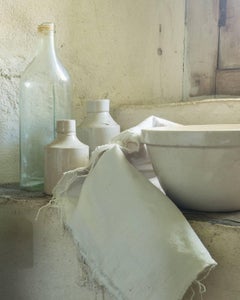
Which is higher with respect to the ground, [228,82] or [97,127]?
[228,82]

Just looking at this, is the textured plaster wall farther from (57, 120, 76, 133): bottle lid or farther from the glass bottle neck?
(57, 120, 76, 133): bottle lid

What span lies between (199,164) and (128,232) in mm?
155

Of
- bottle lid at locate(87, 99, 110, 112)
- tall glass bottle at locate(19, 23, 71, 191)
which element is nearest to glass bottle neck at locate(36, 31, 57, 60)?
tall glass bottle at locate(19, 23, 71, 191)

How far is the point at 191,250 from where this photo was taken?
0.60 metres

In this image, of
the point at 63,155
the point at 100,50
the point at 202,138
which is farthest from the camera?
the point at 100,50

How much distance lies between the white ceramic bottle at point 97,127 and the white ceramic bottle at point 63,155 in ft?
0.30

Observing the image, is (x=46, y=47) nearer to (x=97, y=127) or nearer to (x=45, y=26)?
(x=45, y=26)

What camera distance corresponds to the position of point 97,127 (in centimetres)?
94

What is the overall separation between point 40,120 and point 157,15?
0.50 meters

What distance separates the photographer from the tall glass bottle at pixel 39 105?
0.95 meters

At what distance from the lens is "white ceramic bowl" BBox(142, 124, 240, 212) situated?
649mm

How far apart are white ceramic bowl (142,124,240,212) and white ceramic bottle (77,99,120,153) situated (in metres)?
0.22

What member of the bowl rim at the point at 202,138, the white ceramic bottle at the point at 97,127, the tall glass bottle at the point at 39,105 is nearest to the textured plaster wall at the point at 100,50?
the tall glass bottle at the point at 39,105

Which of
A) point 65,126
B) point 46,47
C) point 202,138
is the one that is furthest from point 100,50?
point 202,138
